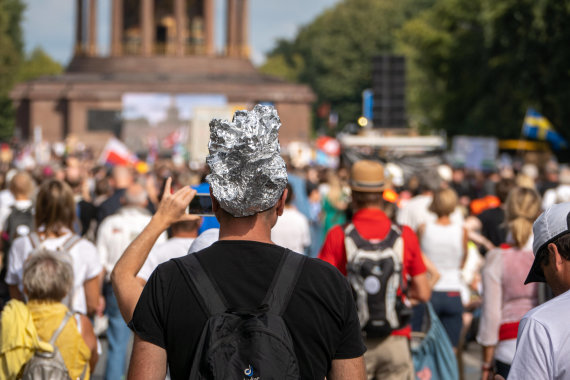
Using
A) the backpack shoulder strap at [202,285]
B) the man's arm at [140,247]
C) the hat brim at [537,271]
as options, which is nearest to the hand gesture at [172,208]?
the man's arm at [140,247]

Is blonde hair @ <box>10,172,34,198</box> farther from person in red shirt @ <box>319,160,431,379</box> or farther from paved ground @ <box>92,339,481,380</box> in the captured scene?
person in red shirt @ <box>319,160,431,379</box>

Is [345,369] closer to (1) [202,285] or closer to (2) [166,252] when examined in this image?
(1) [202,285]

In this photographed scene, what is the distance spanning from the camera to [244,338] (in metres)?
2.87

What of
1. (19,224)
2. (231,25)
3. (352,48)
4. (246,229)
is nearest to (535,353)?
(246,229)

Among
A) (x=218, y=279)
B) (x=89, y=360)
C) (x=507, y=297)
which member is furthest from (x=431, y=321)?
(x=218, y=279)

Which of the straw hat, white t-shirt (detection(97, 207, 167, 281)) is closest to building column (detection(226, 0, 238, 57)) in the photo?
white t-shirt (detection(97, 207, 167, 281))

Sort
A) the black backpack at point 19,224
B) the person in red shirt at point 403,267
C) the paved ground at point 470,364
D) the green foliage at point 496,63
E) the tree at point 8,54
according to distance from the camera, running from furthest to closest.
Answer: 1. the tree at point 8,54
2. the green foliage at point 496,63
3. the paved ground at point 470,364
4. the black backpack at point 19,224
5. the person in red shirt at point 403,267

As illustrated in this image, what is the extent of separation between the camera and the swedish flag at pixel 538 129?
95.1 feet

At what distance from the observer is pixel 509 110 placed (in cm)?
3803

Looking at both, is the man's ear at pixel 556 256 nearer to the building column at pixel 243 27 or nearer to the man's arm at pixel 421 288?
the man's arm at pixel 421 288

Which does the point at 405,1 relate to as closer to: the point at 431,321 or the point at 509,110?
the point at 509,110

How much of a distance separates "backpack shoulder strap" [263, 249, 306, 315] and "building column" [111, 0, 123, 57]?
5670 cm

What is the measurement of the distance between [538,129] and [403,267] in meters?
24.5

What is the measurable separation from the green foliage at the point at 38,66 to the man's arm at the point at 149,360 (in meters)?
96.5
